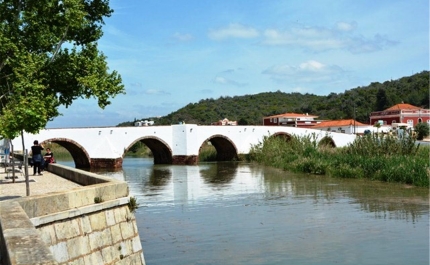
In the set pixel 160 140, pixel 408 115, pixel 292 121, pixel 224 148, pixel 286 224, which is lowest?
pixel 286 224

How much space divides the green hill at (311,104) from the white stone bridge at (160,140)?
28.5 metres

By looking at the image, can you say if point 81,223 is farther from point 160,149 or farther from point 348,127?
point 348,127

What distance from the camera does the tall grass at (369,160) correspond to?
1964cm

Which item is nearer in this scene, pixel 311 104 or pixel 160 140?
pixel 160 140

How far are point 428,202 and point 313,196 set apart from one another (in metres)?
3.55

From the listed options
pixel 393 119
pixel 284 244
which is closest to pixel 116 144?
pixel 284 244

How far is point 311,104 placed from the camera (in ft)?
311

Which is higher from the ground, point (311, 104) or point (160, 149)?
point (311, 104)

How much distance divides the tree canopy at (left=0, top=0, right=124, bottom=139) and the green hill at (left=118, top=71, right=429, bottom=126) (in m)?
57.4

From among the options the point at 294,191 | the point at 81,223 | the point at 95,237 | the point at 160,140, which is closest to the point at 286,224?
the point at 95,237

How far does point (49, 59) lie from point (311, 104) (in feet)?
280

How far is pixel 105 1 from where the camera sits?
43.3ft

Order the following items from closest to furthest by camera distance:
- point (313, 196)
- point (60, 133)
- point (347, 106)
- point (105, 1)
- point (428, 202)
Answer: point (105, 1) < point (428, 202) < point (313, 196) < point (60, 133) < point (347, 106)

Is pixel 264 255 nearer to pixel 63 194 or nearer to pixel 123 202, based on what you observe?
pixel 123 202
